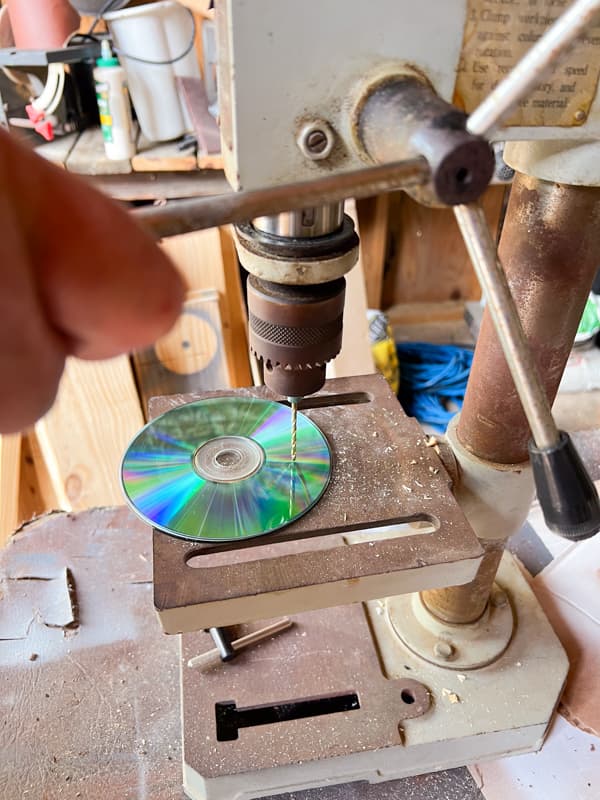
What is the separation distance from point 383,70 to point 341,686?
700 mm

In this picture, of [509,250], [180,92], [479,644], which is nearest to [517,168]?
[509,250]

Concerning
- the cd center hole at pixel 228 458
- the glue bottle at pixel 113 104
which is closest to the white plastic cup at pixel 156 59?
the glue bottle at pixel 113 104

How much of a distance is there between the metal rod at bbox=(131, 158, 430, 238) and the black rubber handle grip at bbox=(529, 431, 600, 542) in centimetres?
22

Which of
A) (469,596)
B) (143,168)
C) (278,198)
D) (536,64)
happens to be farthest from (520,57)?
(143,168)

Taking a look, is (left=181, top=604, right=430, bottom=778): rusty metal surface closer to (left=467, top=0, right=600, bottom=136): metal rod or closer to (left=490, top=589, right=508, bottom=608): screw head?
(left=490, top=589, right=508, bottom=608): screw head

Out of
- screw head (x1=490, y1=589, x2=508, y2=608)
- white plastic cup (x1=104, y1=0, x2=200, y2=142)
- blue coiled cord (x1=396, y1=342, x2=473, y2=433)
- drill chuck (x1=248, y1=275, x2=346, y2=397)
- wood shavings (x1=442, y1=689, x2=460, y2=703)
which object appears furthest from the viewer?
blue coiled cord (x1=396, y1=342, x2=473, y2=433)

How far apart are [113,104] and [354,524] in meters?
1.25

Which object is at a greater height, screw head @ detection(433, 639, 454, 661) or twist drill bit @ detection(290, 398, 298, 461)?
twist drill bit @ detection(290, 398, 298, 461)

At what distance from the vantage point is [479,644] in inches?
35.5

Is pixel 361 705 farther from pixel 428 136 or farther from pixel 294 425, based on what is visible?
pixel 428 136

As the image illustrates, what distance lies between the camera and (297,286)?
58 centimetres

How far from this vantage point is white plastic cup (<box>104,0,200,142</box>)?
4.83 ft

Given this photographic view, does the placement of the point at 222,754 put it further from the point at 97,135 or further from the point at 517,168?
the point at 97,135

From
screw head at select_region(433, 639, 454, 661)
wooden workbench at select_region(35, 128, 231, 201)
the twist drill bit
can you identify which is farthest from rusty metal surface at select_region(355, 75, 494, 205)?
wooden workbench at select_region(35, 128, 231, 201)
